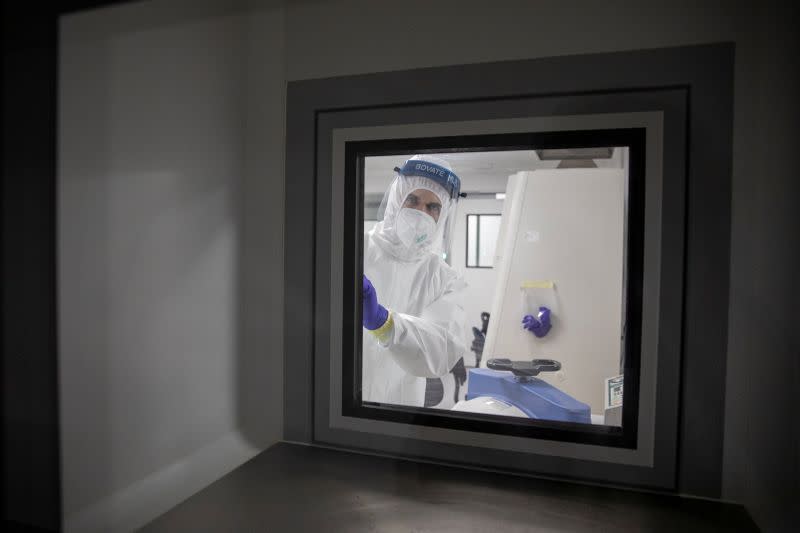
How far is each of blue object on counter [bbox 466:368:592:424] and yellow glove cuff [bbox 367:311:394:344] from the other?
0.30 m

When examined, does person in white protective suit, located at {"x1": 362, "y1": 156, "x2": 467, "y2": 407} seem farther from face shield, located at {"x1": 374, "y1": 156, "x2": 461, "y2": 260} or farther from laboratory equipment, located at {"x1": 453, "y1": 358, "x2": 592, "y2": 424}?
laboratory equipment, located at {"x1": 453, "y1": 358, "x2": 592, "y2": 424}

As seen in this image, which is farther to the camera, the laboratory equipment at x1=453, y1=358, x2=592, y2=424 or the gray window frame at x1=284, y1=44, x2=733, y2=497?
the laboratory equipment at x1=453, y1=358, x2=592, y2=424

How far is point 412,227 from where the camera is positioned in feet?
5.24

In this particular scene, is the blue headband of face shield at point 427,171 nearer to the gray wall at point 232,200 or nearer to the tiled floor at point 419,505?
the gray wall at point 232,200

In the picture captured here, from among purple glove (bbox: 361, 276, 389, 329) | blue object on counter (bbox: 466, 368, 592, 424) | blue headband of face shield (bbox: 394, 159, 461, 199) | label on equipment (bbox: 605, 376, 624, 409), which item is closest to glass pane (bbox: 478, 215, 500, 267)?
blue headband of face shield (bbox: 394, 159, 461, 199)

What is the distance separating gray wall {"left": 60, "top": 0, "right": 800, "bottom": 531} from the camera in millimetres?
605

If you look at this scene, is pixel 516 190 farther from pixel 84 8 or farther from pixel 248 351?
pixel 84 8

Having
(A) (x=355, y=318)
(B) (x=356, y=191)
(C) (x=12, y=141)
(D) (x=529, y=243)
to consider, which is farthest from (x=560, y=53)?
(D) (x=529, y=243)

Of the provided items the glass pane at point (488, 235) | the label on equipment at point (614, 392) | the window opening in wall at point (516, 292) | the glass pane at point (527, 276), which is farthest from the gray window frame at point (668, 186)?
the glass pane at point (488, 235)

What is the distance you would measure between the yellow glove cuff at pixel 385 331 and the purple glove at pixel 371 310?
0.06 meters

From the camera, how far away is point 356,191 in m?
0.86

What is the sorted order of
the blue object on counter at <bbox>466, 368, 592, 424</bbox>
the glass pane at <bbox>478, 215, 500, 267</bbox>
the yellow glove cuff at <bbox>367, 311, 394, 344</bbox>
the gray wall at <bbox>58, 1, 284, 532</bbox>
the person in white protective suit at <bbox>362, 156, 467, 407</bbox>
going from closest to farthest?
the gray wall at <bbox>58, 1, 284, 532</bbox> < the blue object on counter at <bbox>466, 368, 592, 424</bbox> < the yellow glove cuff at <bbox>367, 311, 394, 344</bbox> < the person in white protective suit at <bbox>362, 156, 467, 407</bbox> < the glass pane at <bbox>478, 215, 500, 267</bbox>

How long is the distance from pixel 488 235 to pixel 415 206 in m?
2.84

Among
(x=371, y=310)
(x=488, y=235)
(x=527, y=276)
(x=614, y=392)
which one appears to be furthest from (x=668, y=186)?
(x=488, y=235)
